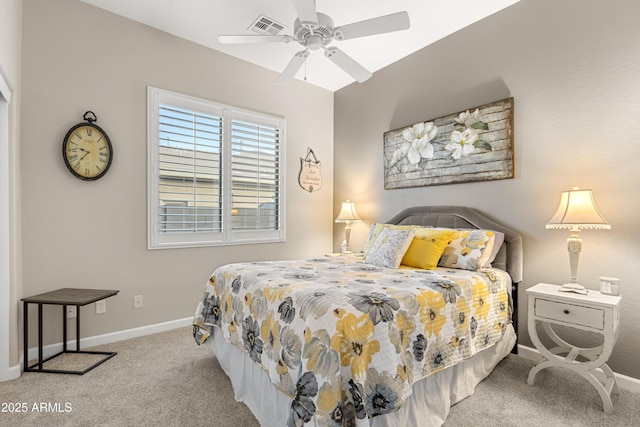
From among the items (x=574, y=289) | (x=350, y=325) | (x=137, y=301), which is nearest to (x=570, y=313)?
(x=574, y=289)

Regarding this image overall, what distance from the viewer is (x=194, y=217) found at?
11.3ft

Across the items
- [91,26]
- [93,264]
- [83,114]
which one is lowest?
[93,264]

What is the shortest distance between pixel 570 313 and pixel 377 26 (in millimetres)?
2294

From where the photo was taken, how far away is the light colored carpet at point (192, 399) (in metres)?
1.80

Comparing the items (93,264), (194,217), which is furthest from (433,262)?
(93,264)

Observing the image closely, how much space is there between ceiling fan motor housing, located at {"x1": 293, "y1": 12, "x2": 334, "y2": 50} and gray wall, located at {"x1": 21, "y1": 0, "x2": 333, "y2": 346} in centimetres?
162

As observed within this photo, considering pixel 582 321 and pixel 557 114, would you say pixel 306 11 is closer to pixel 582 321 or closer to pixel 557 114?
pixel 557 114

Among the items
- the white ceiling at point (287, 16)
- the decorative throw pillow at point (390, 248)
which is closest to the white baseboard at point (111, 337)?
the decorative throw pillow at point (390, 248)

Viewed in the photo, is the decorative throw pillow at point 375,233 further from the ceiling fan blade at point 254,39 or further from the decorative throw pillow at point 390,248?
the ceiling fan blade at point 254,39

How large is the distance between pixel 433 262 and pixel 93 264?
298cm

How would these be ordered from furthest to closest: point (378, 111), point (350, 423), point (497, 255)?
1. point (378, 111)
2. point (497, 255)
3. point (350, 423)

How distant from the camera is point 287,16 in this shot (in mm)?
2943

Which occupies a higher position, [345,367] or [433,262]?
[433,262]

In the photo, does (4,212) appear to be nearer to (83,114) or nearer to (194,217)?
(83,114)
